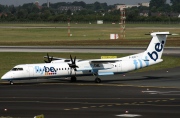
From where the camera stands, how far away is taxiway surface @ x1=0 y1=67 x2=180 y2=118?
120 ft

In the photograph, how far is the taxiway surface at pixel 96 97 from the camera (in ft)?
120

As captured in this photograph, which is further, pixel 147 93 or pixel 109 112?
pixel 147 93

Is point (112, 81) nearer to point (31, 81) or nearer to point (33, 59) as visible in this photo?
point (31, 81)

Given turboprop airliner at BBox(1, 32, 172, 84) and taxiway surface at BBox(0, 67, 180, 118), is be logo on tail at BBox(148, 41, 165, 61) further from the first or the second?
taxiway surface at BBox(0, 67, 180, 118)

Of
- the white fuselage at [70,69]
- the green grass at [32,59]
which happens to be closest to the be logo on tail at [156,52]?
the white fuselage at [70,69]

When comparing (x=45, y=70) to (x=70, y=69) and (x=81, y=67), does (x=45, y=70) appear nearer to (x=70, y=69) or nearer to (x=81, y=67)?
(x=70, y=69)

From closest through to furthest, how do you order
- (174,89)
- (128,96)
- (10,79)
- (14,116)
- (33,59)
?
(14,116)
(128,96)
(174,89)
(10,79)
(33,59)

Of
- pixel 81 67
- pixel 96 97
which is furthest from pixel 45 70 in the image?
pixel 96 97

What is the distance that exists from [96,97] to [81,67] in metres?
11.0

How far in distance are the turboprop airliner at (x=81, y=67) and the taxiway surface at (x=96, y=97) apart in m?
0.94

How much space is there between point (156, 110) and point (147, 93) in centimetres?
943

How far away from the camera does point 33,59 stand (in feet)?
255

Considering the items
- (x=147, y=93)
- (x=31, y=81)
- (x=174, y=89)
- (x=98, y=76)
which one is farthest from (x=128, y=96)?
(x=31, y=81)

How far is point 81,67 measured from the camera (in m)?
55.2
